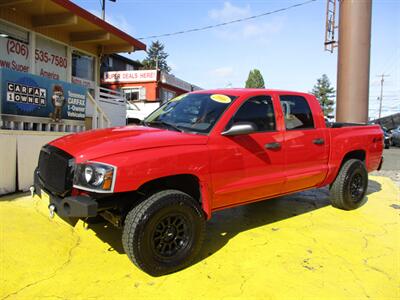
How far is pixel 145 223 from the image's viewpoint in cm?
312

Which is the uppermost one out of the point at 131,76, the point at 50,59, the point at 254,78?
the point at 254,78

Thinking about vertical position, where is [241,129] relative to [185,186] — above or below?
above

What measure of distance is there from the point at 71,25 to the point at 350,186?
8.66m

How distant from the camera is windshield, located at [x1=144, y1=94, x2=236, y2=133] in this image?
12.8 ft

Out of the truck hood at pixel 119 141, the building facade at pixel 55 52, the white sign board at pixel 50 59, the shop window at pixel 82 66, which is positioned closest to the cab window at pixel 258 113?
the truck hood at pixel 119 141

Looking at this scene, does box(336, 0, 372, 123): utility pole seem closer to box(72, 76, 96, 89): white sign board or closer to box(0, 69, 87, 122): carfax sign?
box(0, 69, 87, 122): carfax sign

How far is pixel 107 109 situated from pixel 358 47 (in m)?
8.04

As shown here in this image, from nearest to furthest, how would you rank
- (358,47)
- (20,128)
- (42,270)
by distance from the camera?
(42,270), (20,128), (358,47)

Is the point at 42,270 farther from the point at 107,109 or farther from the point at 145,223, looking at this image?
the point at 107,109

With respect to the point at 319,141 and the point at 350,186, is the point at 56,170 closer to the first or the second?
the point at 319,141

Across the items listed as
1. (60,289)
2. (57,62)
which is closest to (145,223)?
(60,289)

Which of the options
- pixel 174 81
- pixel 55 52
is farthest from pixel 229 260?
pixel 174 81

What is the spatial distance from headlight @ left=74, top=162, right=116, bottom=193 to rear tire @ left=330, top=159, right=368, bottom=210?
148 inches

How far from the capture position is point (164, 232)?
3.32 meters
